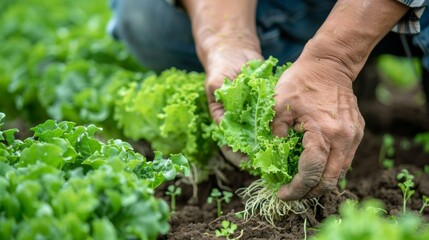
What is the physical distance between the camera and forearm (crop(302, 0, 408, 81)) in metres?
3.02

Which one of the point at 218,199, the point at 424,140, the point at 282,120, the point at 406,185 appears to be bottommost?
the point at 424,140

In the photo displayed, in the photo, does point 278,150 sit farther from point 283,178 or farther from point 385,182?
point 385,182

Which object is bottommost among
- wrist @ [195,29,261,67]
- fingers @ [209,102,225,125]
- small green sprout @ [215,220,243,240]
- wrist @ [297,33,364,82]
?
small green sprout @ [215,220,243,240]

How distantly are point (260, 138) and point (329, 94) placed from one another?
1.22 ft

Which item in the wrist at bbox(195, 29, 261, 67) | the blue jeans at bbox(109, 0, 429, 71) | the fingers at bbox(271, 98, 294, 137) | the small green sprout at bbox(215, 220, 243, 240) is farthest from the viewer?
the blue jeans at bbox(109, 0, 429, 71)

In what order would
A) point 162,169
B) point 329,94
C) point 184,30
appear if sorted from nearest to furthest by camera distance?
point 162,169 → point 329,94 → point 184,30

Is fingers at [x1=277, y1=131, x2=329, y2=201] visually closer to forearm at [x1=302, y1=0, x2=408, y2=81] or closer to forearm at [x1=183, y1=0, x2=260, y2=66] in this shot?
forearm at [x1=302, y1=0, x2=408, y2=81]

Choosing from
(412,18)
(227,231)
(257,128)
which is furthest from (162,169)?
(412,18)

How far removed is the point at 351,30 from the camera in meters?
3.03

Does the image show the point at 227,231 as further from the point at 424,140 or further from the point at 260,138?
the point at 424,140

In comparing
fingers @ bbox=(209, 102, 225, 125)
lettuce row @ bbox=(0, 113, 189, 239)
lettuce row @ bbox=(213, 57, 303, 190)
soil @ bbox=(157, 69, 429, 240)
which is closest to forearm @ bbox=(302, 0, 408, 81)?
lettuce row @ bbox=(213, 57, 303, 190)

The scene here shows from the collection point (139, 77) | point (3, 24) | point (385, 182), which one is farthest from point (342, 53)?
point (3, 24)

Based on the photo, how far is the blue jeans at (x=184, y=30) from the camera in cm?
451

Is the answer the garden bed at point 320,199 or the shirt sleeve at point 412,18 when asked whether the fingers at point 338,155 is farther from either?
the shirt sleeve at point 412,18
